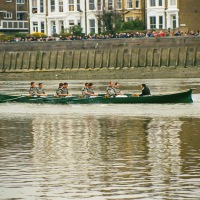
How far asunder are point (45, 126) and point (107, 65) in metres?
60.4

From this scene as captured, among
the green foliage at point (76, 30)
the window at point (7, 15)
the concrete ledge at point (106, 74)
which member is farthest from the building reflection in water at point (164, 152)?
the window at point (7, 15)

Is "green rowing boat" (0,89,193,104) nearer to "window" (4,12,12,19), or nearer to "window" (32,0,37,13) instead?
"window" (32,0,37,13)

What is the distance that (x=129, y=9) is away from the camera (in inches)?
5059

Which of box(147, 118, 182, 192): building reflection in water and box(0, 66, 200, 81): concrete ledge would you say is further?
box(0, 66, 200, 81): concrete ledge

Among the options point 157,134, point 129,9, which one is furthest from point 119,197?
point 129,9

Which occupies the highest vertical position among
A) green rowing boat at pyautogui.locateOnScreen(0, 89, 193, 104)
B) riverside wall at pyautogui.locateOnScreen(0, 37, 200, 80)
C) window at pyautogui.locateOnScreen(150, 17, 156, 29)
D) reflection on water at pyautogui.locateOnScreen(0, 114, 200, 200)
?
window at pyautogui.locateOnScreen(150, 17, 156, 29)

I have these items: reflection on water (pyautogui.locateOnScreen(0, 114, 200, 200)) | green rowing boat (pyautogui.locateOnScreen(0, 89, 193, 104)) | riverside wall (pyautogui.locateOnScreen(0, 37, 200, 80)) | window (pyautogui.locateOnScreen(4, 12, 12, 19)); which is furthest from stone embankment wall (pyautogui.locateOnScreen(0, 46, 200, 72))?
reflection on water (pyautogui.locateOnScreen(0, 114, 200, 200))

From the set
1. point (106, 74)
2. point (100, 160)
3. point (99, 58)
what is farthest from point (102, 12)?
point (100, 160)

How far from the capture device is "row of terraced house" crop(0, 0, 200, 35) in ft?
400

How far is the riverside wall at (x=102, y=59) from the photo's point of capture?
348 ft

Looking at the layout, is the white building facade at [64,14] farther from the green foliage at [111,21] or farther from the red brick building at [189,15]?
the red brick building at [189,15]

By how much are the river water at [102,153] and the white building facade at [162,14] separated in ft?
209

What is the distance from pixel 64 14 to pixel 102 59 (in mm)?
24084

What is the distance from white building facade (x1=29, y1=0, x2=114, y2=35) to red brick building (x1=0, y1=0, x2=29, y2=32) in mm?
11099
